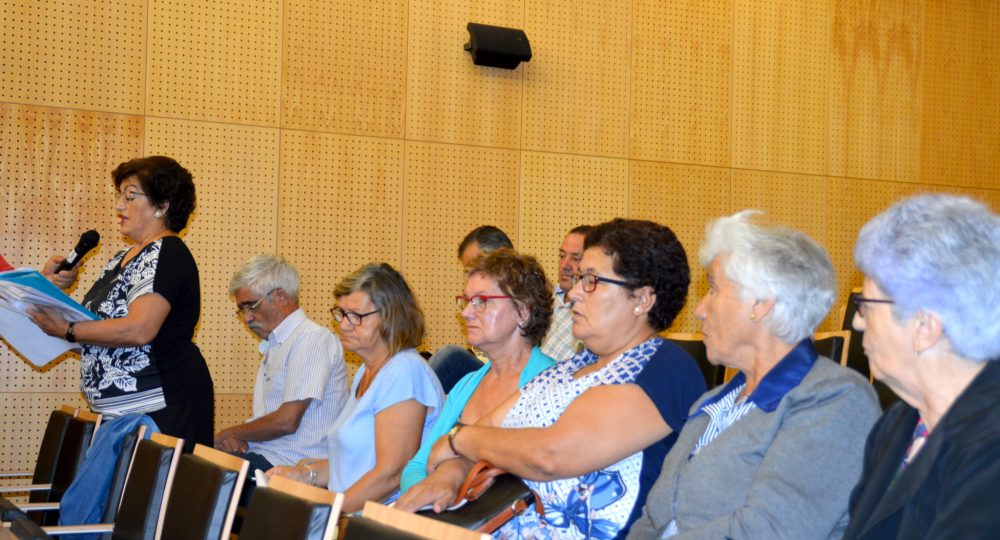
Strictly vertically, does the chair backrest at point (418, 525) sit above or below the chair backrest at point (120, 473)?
above

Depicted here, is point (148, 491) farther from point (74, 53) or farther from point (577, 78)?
point (577, 78)

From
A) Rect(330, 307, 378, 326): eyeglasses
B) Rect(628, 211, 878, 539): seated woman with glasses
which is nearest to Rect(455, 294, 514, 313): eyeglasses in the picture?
Rect(330, 307, 378, 326): eyeglasses

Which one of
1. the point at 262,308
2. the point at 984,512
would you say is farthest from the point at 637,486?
the point at 262,308

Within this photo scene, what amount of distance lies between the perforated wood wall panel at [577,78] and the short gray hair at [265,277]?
2246 millimetres

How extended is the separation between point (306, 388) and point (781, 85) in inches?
164

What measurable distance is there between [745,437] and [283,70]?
426 centimetres

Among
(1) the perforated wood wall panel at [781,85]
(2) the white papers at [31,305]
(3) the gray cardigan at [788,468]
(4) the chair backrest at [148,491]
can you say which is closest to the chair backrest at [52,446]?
(2) the white papers at [31,305]

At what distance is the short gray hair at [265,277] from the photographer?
4203mm

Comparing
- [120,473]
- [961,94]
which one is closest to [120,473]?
[120,473]

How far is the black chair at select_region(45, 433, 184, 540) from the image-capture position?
2.83 metres

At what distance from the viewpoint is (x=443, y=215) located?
231 inches

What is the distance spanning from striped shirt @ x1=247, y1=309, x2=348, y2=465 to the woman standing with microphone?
0.36 metres

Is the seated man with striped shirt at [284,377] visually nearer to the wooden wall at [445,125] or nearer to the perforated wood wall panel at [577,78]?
the wooden wall at [445,125]

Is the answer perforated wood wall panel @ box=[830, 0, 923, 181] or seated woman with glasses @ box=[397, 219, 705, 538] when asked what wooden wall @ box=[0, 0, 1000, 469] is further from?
seated woman with glasses @ box=[397, 219, 705, 538]
